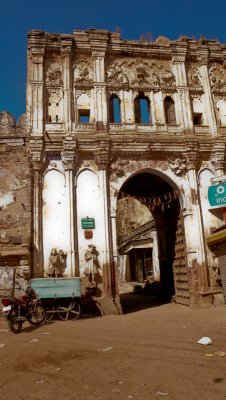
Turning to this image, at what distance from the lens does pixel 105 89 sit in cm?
1328

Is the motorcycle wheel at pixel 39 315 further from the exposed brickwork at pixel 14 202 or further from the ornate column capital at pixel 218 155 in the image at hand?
the ornate column capital at pixel 218 155

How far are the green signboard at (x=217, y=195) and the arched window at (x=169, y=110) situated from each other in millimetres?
3283

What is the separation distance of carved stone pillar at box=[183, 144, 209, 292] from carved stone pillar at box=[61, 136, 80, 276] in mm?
4184

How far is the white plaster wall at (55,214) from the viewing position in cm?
1148

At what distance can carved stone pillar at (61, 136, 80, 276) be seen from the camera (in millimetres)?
11320

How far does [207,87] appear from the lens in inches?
557

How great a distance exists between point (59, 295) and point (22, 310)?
5.22 feet

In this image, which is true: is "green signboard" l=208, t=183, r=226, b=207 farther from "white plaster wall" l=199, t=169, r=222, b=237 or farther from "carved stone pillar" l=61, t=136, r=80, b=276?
"carved stone pillar" l=61, t=136, r=80, b=276

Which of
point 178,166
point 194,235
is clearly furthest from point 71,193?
point 194,235

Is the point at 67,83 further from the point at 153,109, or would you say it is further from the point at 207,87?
the point at 207,87

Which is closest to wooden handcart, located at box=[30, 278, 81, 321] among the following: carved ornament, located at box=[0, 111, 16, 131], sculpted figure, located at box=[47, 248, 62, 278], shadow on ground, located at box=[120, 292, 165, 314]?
sculpted figure, located at box=[47, 248, 62, 278]

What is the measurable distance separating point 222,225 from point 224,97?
568 centimetres

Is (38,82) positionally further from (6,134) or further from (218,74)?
(218,74)

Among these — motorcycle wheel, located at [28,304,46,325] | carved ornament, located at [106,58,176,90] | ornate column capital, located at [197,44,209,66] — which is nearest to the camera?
motorcycle wheel, located at [28,304,46,325]
